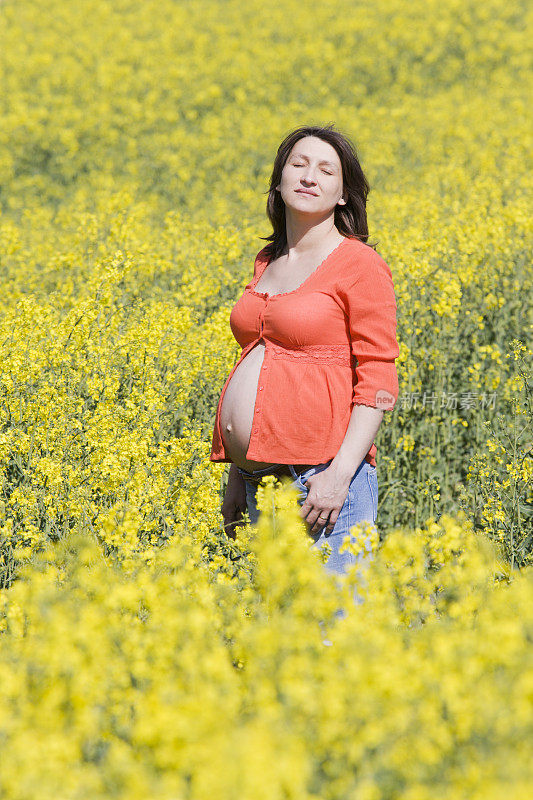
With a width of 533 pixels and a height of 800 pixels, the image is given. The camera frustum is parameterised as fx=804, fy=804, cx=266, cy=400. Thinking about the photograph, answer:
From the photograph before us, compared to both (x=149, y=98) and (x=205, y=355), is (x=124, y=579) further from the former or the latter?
(x=149, y=98)

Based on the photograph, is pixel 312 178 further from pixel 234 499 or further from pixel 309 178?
pixel 234 499

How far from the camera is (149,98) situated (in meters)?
16.1

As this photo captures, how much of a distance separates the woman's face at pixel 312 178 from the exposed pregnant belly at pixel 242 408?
0.53 m

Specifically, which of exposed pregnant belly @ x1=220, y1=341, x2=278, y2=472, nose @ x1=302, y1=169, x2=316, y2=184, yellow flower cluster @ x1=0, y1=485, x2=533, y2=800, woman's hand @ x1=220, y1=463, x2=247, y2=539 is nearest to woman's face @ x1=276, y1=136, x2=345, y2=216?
nose @ x1=302, y1=169, x2=316, y2=184

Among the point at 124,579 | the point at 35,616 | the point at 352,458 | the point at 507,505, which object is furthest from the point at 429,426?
the point at 35,616

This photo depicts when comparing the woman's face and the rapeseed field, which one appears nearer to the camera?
the rapeseed field

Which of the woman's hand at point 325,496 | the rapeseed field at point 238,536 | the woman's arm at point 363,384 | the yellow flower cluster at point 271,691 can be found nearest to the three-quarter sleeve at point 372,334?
the woman's arm at point 363,384

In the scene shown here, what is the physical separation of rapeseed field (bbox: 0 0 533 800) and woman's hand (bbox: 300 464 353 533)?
0.61ft

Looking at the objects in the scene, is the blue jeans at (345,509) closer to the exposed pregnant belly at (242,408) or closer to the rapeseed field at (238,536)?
the exposed pregnant belly at (242,408)

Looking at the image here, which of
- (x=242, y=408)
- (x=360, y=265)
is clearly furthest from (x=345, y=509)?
(x=360, y=265)

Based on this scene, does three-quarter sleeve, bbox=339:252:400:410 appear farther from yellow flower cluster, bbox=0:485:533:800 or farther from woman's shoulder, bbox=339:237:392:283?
yellow flower cluster, bbox=0:485:533:800

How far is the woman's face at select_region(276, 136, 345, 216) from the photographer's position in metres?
2.89

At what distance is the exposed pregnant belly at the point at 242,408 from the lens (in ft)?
9.46

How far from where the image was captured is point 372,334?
8.92 ft
